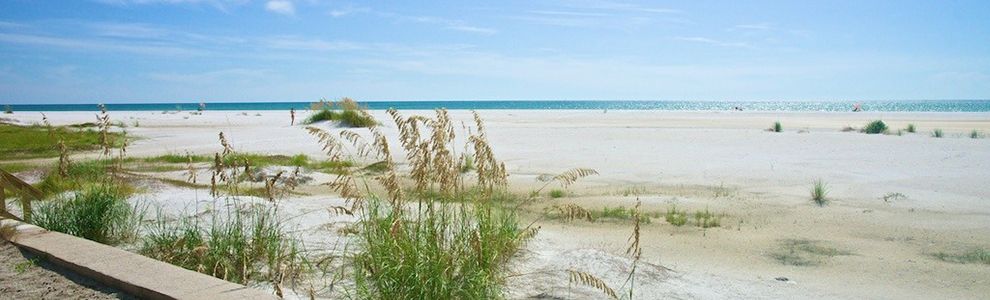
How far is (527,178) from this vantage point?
1278 centimetres

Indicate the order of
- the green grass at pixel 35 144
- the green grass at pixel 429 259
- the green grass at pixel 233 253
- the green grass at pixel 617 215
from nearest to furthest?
the green grass at pixel 429 259, the green grass at pixel 233 253, the green grass at pixel 617 215, the green grass at pixel 35 144

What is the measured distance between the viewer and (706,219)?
28.7 ft

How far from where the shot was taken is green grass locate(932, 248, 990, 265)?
6918 mm

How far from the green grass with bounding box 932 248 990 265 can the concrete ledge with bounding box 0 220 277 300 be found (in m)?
6.50

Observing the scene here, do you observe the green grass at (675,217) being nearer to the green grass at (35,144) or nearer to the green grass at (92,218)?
the green grass at (92,218)

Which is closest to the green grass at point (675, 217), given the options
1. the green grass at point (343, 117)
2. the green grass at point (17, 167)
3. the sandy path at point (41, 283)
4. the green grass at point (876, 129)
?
the sandy path at point (41, 283)

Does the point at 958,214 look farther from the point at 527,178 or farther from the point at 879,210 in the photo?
the point at 527,178

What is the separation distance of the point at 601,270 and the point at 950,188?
→ 26.3 feet

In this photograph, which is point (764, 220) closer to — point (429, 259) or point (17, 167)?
point (429, 259)

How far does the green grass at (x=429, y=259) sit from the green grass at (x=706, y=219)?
13.4 feet

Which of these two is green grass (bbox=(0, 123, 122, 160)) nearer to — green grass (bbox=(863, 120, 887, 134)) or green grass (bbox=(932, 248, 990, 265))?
green grass (bbox=(932, 248, 990, 265))

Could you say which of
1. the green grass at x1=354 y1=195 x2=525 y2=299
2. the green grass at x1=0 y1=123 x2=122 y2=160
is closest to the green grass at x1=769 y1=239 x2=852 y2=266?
the green grass at x1=354 y1=195 x2=525 y2=299

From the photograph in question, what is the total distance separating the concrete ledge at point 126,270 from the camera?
415 centimetres

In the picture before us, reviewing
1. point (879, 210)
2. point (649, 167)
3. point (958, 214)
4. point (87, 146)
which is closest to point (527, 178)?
point (649, 167)
